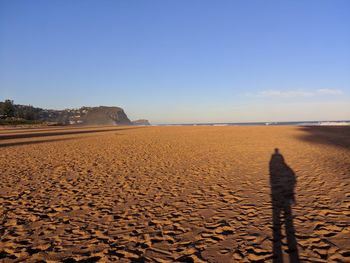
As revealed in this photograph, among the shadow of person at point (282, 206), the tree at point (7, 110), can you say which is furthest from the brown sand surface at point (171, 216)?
the tree at point (7, 110)

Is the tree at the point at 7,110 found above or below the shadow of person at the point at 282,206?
above

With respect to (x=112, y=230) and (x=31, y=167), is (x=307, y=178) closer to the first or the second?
(x=112, y=230)

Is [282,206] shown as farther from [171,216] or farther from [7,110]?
[7,110]

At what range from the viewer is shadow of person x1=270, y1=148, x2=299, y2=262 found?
374 cm

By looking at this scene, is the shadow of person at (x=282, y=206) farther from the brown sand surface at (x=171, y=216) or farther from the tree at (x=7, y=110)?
the tree at (x=7, y=110)

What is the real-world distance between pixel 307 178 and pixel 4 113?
373 feet

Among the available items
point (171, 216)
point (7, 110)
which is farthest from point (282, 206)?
point (7, 110)

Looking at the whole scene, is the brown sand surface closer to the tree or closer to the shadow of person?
the shadow of person

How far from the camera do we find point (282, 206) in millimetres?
5648

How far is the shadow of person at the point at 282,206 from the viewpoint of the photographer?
3.74 metres

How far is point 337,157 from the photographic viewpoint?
12.3 metres

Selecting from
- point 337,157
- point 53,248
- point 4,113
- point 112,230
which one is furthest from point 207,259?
point 4,113

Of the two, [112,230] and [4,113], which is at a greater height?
[4,113]

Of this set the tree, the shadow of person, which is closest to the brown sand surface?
the shadow of person
